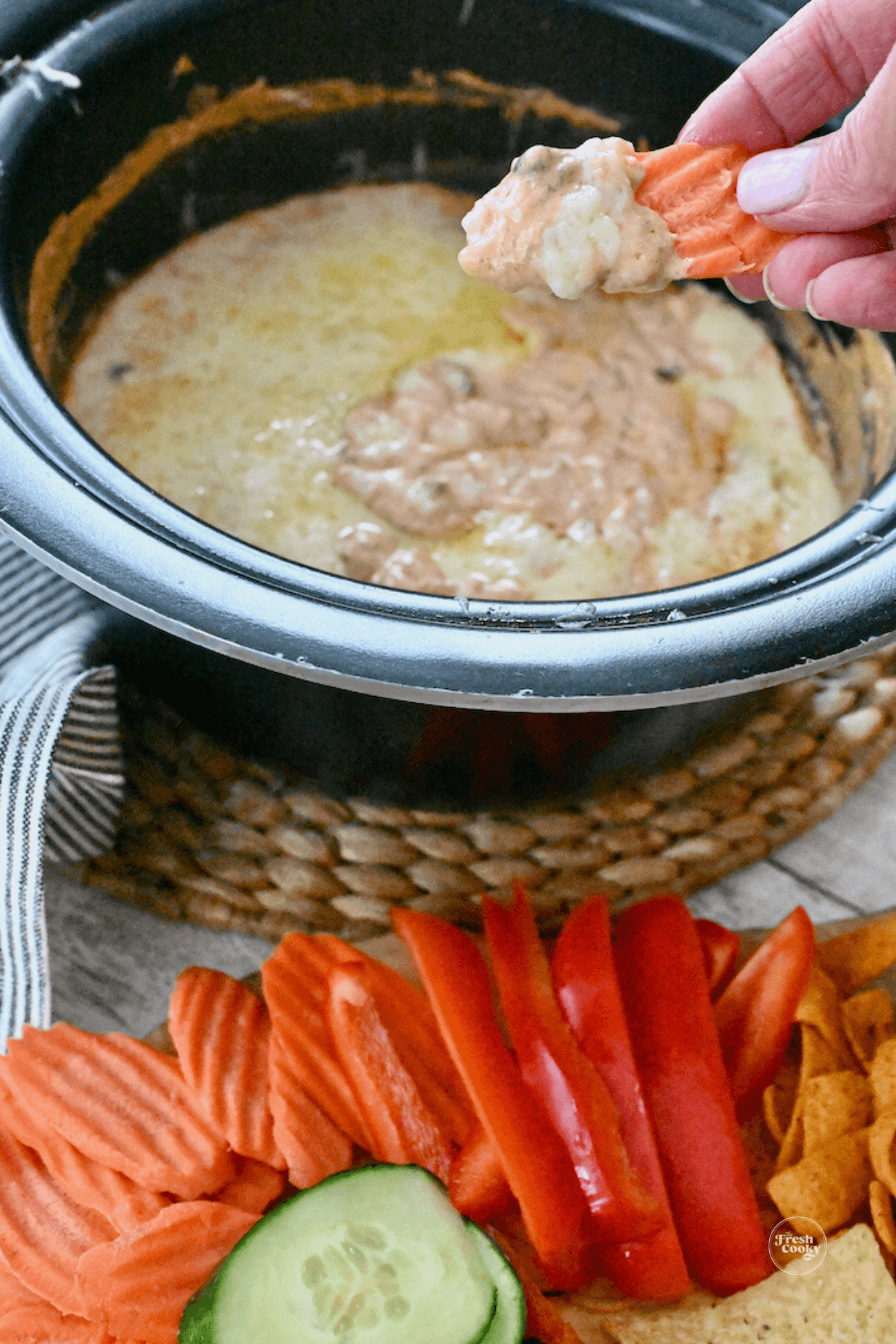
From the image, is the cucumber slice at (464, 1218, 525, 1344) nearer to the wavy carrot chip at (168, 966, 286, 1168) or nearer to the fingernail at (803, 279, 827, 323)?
the wavy carrot chip at (168, 966, 286, 1168)

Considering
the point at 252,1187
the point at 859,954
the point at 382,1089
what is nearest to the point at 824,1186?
the point at 859,954

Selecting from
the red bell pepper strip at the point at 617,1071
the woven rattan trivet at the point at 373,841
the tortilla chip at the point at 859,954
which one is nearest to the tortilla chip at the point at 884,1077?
the tortilla chip at the point at 859,954

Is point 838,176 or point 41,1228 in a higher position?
point 838,176

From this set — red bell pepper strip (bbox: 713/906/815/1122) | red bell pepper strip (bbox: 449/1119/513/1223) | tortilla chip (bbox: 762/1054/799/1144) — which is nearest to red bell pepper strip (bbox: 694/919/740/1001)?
red bell pepper strip (bbox: 713/906/815/1122)

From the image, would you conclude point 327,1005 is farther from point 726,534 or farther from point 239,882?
point 726,534

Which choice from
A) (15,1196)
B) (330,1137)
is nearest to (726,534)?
(330,1137)

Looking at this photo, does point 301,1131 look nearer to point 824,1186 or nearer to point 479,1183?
point 479,1183

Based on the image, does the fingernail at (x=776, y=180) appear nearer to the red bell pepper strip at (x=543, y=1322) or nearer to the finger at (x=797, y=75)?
the finger at (x=797, y=75)
